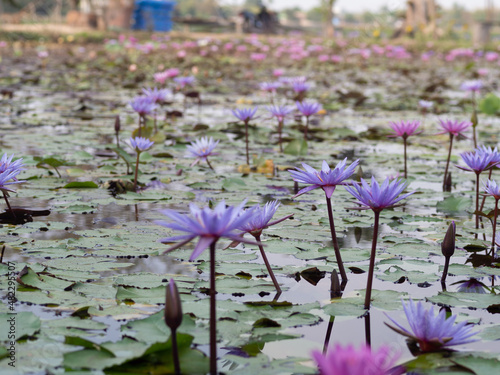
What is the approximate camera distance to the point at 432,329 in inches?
37.8

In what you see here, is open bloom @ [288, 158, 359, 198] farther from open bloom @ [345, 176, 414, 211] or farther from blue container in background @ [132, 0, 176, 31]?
blue container in background @ [132, 0, 176, 31]

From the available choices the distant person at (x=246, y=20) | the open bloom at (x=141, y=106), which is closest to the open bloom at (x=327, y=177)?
the open bloom at (x=141, y=106)

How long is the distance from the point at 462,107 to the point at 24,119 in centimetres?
352

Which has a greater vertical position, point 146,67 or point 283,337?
point 146,67

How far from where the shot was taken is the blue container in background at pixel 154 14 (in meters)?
23.0

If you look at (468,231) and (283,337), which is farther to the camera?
(468,231)

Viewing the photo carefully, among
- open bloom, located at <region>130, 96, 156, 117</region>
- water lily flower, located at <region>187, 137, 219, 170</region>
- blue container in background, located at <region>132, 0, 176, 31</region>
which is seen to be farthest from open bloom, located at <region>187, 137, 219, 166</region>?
blue container in background, located at <region>132, 0, 176, 31</region>

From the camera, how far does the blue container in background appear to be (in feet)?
75.6

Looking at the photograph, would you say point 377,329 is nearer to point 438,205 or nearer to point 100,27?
point 438,205

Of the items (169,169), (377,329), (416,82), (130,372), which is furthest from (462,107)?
(130,372)

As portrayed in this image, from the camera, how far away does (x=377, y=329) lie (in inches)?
44.5

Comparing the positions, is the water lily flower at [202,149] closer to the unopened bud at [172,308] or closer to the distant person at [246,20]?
the unopened bud at [172,308]

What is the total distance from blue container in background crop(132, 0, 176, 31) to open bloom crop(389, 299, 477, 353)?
2285cm

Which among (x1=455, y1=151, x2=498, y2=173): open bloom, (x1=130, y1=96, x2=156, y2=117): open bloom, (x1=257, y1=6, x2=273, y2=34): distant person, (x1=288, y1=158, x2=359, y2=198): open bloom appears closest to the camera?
(x1=288, y1=158, x2=359, y2=198): open bloom
